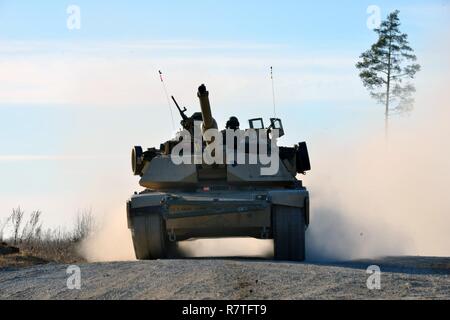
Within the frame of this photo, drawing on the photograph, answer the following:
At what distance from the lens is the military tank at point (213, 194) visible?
20.3 meters

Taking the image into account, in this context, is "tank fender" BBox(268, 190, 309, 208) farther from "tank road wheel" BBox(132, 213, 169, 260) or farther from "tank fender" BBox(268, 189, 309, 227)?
"tank road wheel" BBox(132, 213, 169, 260)

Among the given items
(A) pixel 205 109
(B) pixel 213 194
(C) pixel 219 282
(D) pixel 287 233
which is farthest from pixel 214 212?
(C) pixel 219 282

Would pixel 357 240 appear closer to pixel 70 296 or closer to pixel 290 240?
pixel 290 240

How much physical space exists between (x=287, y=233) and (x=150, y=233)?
2.36 metres

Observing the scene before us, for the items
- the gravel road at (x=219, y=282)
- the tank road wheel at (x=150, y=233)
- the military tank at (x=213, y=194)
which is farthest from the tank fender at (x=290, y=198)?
the gravel road at (x=219, y=282)

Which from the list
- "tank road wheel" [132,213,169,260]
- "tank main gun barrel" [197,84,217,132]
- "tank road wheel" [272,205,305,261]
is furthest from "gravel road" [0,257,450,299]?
"tank main gun barrel" [197,84,217,132]

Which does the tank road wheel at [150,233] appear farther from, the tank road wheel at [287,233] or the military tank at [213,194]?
the tank road wheel at [287,233]

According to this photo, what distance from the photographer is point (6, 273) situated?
57.3 ft

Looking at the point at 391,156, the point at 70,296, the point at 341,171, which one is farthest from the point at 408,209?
the point at 70,296

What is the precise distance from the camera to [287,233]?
20312mm

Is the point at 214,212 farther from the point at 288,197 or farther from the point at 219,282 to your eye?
the point at 219,282

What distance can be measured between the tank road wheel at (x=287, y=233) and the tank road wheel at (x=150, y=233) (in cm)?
195

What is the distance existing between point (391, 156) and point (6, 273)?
22022 mm

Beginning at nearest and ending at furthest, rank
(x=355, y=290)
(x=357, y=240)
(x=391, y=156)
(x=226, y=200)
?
1. (x=355, y=290)
2. (x=226, y=200)
3. (x=357, y=240)
4. (x=391, y=156)
